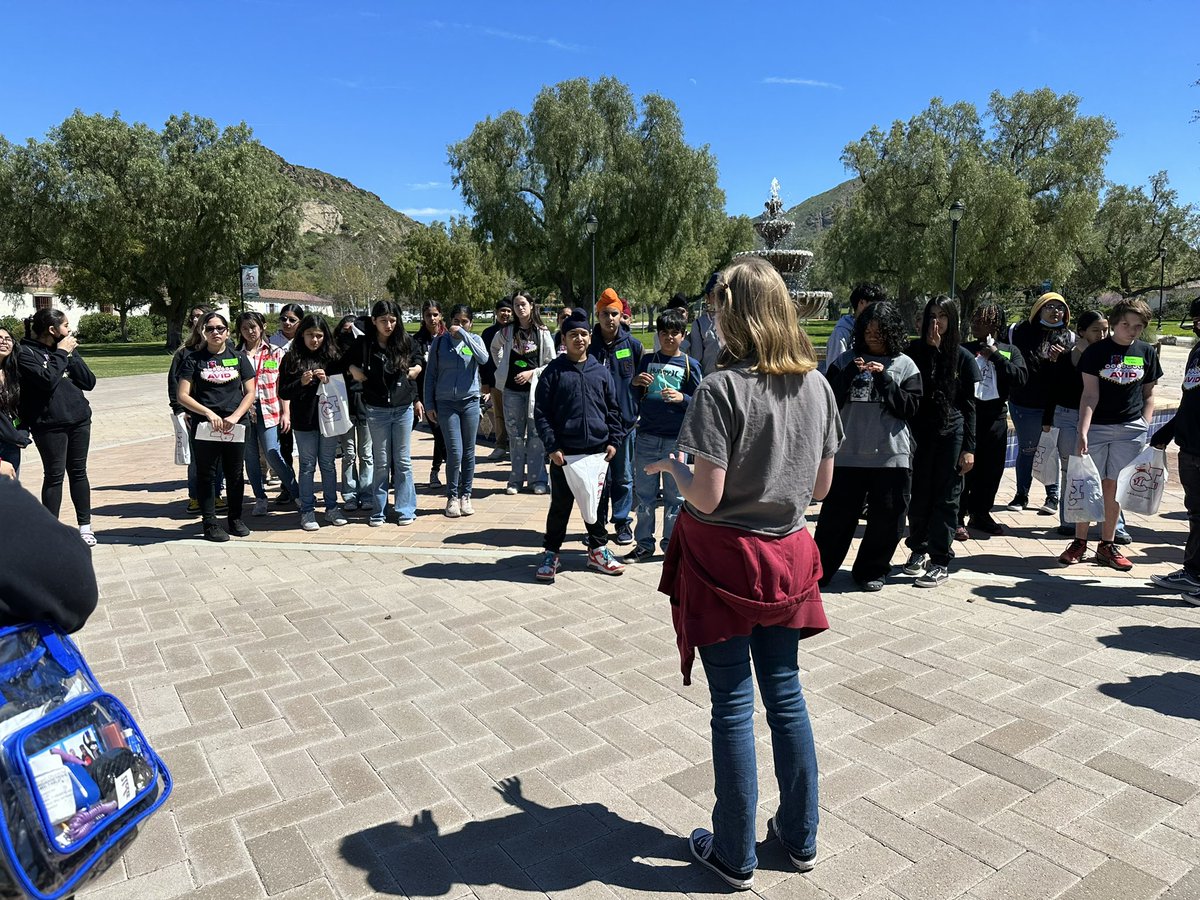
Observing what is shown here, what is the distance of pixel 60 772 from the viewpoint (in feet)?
5.27

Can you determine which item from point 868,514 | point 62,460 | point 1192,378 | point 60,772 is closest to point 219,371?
point 62,460

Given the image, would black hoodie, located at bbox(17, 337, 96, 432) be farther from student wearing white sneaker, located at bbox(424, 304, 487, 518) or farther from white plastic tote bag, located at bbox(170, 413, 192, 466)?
student wearing white sneaker, located at bbox(424, 304, 487, 518)

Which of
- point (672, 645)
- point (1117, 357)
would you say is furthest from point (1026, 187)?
point (672, 645)

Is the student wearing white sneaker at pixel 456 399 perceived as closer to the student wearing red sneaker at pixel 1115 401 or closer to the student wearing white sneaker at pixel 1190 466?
the student wearing red sneaker at pixel 1115 401

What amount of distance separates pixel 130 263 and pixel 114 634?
141 ft

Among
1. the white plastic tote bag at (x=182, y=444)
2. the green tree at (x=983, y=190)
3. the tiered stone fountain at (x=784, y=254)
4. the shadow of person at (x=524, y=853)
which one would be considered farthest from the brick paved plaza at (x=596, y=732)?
the green tree at (x=983, y=190)

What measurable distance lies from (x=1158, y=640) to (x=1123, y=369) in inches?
80.1

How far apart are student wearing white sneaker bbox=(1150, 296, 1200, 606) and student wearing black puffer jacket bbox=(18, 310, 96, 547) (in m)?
7.62

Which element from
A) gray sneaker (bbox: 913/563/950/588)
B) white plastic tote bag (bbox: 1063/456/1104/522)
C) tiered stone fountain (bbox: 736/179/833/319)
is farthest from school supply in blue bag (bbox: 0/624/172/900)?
tiered stone fountain (bbox: 736/179/833/319)

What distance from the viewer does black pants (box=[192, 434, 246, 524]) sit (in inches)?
260

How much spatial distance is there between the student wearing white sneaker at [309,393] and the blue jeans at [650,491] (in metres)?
2.80

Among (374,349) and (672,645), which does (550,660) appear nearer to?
(672,645)

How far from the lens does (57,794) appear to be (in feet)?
5.20

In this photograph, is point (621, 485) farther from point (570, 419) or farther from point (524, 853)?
point (524, 853)
